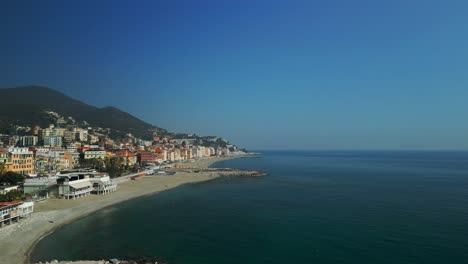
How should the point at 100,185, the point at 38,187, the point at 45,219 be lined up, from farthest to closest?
1. the point at 100,185
2. the point at 38,187
3. the point at 45,219

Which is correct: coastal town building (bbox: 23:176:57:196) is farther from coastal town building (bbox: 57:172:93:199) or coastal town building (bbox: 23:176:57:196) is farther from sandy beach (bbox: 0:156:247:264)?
sandy beach (bbox: 0:156:247:264)

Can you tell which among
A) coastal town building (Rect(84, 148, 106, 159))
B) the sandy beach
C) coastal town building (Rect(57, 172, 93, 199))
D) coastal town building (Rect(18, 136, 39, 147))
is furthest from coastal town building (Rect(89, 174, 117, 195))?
coastal town building (Rect(18, 136, 39, 147))

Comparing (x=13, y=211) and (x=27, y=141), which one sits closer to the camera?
(x=13, y=211)

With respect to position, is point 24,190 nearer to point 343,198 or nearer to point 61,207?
point 61,207

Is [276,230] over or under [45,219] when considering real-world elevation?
under

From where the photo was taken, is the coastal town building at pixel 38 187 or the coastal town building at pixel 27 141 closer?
the coastal town building at pixel 38 187

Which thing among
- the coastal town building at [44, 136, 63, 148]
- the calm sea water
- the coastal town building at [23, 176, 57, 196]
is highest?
the coastal town building at [44, 136, 63, 148]

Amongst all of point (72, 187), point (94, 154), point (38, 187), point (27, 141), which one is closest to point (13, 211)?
point (72, 187)

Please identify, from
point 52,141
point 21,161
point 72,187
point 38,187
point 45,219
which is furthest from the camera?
point 52,141

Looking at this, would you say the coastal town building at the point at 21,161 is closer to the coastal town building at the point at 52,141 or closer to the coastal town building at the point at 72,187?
the coastal town building at the point at 72,187

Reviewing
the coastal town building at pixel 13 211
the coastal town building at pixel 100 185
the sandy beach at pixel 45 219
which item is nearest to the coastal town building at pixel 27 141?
the sandy beach at pixel 45 219

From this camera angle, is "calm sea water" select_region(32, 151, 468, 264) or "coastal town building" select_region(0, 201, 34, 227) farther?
"coastal town building" select_region(0, 201, 34, 227)

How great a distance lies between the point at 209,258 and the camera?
2366cm

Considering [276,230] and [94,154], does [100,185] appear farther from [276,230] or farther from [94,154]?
[94,154]
